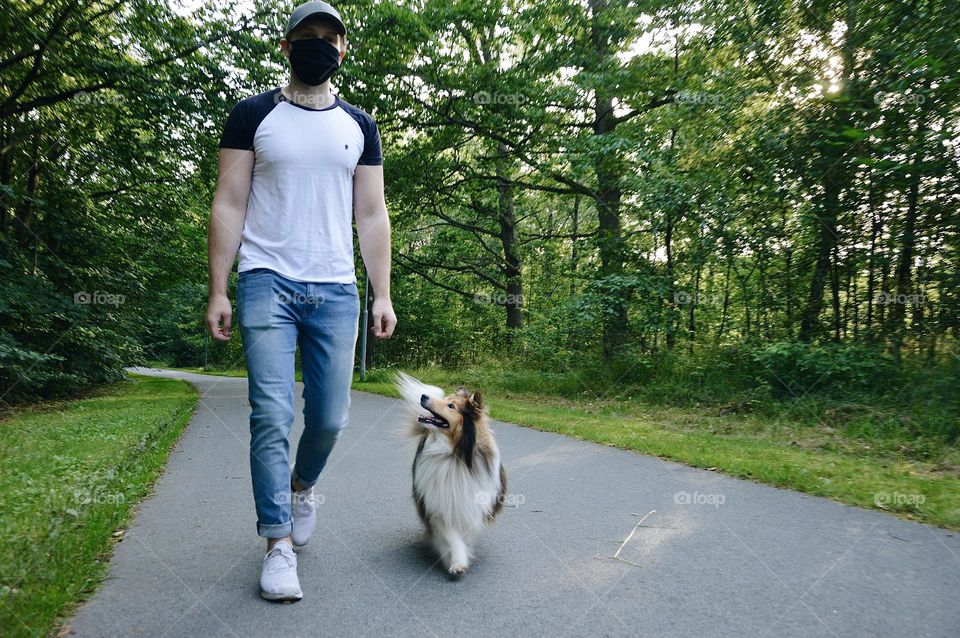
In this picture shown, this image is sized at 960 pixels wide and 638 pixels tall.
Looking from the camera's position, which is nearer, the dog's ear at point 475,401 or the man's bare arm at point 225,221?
the man's bare arm at point 225,221

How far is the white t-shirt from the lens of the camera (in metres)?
2.66

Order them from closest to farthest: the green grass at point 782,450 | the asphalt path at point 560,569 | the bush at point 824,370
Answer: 1. the asphalt path at point 560,569
2. the green grass at point 782,450
3. the bush at point 824,370

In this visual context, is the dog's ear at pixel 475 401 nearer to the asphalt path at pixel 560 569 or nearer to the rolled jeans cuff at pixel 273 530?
the asphalt path at pixel 560 569

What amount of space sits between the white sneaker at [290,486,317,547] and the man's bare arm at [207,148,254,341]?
93 centimetres

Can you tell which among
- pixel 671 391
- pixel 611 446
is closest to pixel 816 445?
pixel 611 446

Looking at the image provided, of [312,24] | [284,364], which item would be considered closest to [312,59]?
[312,24]

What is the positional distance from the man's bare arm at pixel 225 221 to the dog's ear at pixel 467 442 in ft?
4.15

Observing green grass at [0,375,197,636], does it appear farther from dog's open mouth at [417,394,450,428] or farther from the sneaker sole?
dog's open mouth at [417,394,450,428]

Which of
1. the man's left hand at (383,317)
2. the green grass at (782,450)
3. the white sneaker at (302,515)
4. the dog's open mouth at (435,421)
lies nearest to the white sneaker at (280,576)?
the white sneaker at (302,515)

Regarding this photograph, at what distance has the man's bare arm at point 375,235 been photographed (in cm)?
300

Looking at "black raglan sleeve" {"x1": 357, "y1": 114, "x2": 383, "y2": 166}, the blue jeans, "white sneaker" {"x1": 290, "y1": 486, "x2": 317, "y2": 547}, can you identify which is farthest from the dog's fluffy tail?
"black raglan sleeve" {"x1": 357, "y1": 114, "x2": 383, "y2": 166}

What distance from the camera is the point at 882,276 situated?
7.99 meters

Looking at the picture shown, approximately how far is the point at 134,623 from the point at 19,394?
1160 centimetres

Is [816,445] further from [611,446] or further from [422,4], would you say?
[422,4]
